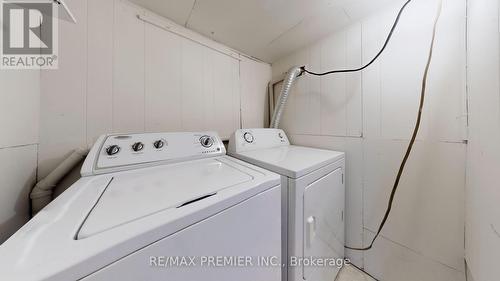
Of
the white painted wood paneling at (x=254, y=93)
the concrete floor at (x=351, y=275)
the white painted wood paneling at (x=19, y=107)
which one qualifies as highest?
the white painted wood paneling at (x=254, y=93)

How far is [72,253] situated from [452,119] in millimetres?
1530

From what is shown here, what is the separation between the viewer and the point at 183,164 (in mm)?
937

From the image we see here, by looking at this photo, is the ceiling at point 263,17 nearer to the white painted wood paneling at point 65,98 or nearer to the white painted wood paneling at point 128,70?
the white painted wood paneling at point 128,70

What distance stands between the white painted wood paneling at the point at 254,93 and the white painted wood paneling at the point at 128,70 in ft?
2.79

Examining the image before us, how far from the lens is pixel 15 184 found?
0.70 meters

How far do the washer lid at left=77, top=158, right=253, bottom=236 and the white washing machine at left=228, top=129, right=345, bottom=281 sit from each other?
212 mm

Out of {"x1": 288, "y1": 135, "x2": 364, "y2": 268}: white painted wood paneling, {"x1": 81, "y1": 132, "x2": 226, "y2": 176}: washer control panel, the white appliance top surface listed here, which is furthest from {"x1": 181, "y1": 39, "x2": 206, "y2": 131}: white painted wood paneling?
{"x1": 288, "y1": 135, "x2": 364, "y2": 268}: white painted wood paneling

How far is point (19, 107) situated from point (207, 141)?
811 millimetres

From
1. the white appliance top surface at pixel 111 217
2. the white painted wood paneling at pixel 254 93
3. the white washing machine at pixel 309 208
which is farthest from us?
the white painted wood paneling at pixel 254 93

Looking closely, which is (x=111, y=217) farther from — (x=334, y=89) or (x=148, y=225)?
(x=334, y=89)

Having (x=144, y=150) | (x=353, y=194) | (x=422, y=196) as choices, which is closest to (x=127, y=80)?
(x=144, y=150)

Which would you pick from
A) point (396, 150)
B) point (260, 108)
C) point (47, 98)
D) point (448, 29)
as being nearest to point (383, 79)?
point (448, 29)

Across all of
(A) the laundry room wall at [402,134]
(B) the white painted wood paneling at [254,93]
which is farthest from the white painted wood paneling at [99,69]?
(A) the laundry room wall at [402,134]

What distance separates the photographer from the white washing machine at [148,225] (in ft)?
1.00
